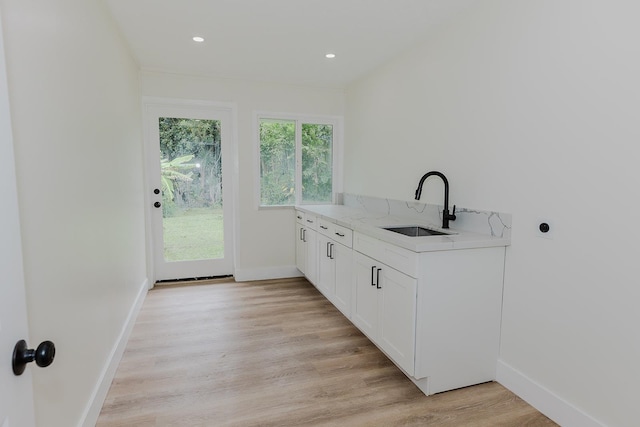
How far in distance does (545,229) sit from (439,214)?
0.92 metres

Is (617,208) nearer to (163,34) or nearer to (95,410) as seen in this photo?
(95,410)

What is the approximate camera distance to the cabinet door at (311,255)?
12.7ft

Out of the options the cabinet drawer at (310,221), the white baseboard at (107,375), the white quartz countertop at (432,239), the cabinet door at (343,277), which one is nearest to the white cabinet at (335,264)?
the cabinet door at (343,277)

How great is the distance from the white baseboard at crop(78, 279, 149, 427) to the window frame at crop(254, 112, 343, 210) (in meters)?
1.94

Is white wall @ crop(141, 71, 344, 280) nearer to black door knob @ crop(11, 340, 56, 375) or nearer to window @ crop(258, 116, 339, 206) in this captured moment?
window @ crop(258, 116, 339, 206)

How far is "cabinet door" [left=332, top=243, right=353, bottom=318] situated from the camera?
119 inches

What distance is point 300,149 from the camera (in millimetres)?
4594

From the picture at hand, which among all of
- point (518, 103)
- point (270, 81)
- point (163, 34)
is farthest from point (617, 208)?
point (270, 81)

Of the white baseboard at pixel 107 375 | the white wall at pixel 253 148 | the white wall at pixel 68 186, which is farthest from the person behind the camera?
the white wall at pixel 253 148

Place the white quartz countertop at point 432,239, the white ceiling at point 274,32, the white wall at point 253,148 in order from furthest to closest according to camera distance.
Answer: the white wall at point 253,148
the white ceiling at point 274,32
the white quartz countertop at point 432,239

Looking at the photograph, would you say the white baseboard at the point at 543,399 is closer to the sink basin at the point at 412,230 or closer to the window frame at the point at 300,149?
the sink basin at the point at 412,230

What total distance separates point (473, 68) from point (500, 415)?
2181mm

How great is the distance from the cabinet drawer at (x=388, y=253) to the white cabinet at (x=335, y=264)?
0.21 metres

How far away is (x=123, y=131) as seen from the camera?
299cm
